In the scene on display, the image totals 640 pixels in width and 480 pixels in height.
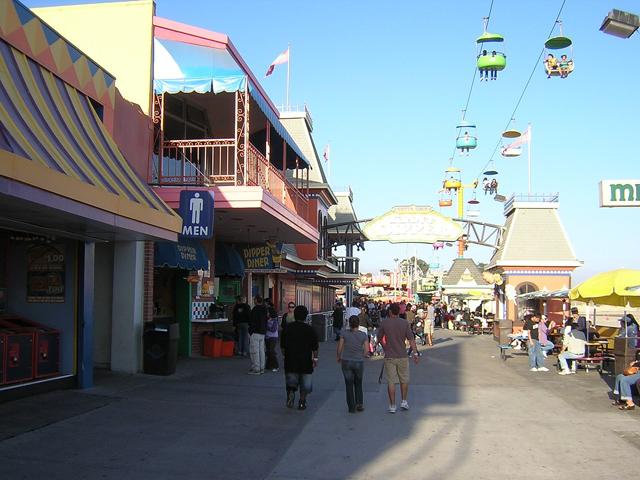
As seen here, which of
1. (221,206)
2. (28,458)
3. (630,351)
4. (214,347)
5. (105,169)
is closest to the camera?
(28,458)

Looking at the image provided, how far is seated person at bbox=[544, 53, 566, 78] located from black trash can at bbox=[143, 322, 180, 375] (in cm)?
971

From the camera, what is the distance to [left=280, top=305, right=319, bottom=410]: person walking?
32.7ft

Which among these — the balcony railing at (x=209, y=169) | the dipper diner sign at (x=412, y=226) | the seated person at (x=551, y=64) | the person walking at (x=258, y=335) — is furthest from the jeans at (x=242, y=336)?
the dipper diner sign at (x=412, y=226)

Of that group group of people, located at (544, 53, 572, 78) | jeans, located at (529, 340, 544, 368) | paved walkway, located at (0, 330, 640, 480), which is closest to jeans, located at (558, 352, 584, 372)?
jeans, located at (529, 340, 544, 368)

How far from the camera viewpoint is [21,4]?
8953 mm

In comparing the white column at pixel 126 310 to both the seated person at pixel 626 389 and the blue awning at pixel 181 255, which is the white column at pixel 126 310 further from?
the seated person at pixel 626 389

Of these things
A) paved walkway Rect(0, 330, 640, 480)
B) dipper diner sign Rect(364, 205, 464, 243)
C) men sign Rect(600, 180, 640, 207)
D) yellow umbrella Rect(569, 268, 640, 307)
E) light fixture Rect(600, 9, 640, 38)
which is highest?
light fixture Rect(600, 9, 640, 38)

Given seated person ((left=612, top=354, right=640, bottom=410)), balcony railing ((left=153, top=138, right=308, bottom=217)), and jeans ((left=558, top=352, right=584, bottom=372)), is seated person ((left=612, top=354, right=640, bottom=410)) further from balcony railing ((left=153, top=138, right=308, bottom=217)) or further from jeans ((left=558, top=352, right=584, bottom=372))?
balcony railing ((left=153, top=138, right=308, bottom=217))

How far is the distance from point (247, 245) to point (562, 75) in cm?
1172

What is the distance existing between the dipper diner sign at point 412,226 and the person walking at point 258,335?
48.8 ft

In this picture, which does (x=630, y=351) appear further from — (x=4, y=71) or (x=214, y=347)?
(x=4, y=71)

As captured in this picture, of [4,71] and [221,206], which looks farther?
[221,206]

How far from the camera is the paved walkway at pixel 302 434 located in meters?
6.75

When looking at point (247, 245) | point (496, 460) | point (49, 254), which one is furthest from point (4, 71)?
point (247, 245)
